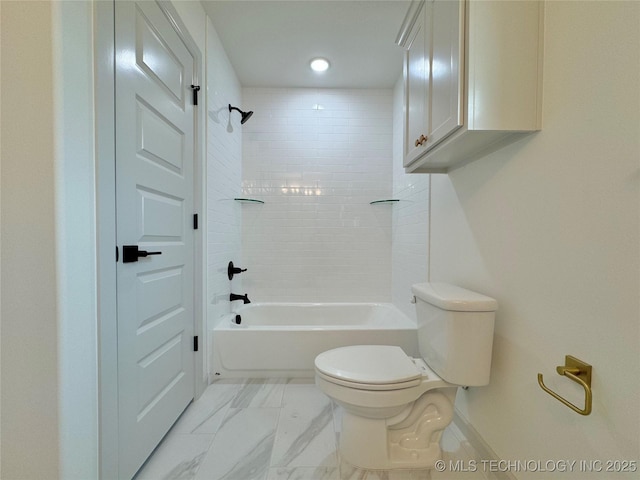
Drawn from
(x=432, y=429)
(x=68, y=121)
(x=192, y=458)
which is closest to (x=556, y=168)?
(x=432, y=429)

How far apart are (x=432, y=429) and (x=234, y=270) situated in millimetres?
1721

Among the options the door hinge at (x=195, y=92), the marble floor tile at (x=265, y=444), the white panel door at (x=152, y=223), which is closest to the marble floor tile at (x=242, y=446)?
the marble floor tile at (x=265, y=444)

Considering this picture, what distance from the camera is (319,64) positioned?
227 cm

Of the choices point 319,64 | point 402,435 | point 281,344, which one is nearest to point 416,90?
point 319,64

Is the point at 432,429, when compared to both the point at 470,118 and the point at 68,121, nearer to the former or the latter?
the point at 470,118

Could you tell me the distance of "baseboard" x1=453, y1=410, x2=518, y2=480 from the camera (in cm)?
114

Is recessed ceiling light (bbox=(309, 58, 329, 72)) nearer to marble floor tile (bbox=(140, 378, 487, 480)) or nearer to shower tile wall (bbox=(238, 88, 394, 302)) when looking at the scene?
shower tile wall (bbox=(238, 88, 394, 302))

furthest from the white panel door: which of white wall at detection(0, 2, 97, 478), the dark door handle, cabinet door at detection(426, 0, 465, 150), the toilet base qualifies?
cabinet door at detection(426, 0, 465, 150)

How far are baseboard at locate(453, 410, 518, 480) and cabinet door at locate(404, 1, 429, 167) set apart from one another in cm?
138

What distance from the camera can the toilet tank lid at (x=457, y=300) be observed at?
3.55ft

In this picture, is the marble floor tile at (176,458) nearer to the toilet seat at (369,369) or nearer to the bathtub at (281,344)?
the bathtub at (281,344)

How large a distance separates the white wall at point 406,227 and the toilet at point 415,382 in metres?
0.72

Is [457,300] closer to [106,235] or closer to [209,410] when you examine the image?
[106,235]

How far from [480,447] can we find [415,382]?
1.69 ft
